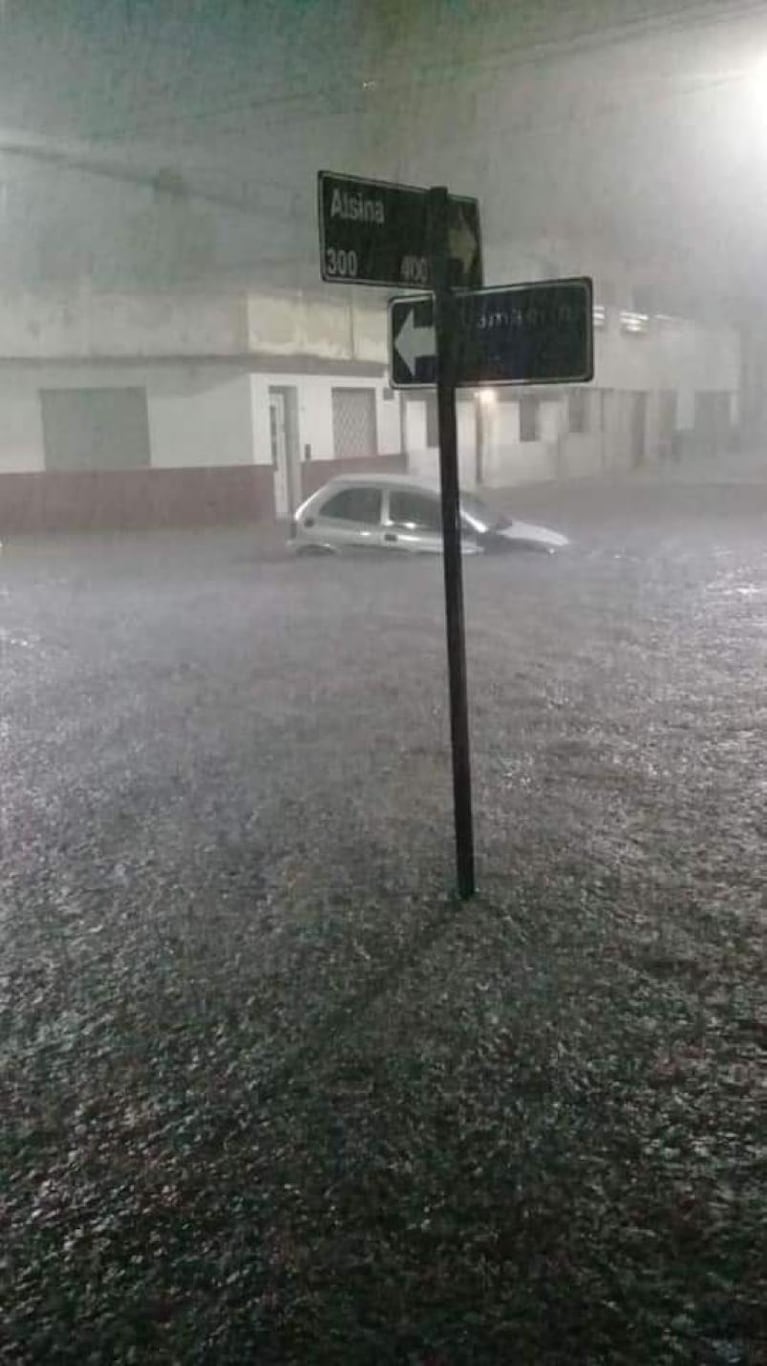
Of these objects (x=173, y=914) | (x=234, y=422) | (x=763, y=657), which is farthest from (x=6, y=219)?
(x=173, y=914)

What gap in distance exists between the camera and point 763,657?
34.8 feet

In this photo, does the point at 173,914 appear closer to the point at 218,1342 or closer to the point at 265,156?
the point at 218,1342

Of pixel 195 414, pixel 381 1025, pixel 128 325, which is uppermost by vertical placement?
pixel 128 325

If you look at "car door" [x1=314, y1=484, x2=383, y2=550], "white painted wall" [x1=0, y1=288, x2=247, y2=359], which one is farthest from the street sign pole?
"white painted wall" [x1=0, y1=288, x2=247, y2=359]

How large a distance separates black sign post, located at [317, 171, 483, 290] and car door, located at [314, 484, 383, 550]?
11.5 meters

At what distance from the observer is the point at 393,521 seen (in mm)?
16859

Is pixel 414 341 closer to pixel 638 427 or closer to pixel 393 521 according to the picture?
pixel 393 521

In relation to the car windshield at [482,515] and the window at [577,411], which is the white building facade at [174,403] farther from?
the window at [577,411]

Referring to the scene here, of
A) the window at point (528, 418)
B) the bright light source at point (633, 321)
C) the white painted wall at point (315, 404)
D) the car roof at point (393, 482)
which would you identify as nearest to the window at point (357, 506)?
the car roof at point (393, 482)

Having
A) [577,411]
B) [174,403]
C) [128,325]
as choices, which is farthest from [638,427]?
[128,325]

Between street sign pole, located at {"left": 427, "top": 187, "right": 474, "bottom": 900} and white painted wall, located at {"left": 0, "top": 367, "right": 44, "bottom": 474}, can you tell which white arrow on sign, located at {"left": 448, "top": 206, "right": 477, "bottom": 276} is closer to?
street sign pole, located at {"left": 427, "top": 187, "right": 474, "bottom": 900}

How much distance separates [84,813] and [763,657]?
6.26 metres

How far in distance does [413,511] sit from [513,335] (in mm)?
11819

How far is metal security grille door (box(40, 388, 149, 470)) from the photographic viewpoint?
81.7ft
